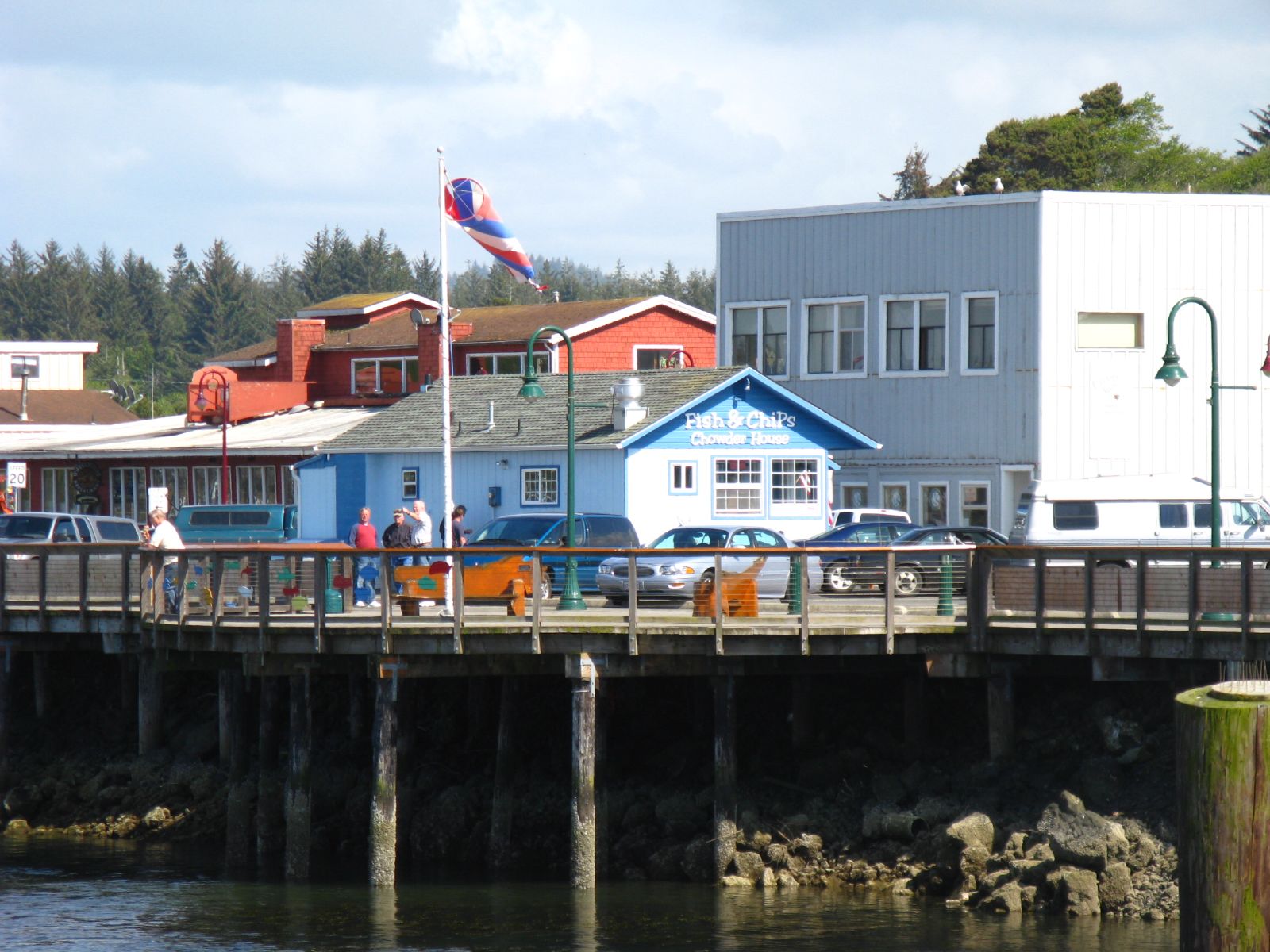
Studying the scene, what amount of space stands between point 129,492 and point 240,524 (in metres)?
13.4

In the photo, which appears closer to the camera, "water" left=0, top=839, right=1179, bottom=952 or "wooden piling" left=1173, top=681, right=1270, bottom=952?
"wooden piling" left=1173, top=681, right=1270, bottom=952

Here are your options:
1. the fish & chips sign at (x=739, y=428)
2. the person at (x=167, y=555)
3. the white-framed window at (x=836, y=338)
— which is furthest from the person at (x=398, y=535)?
the white-framed window at (x=836, y=338)

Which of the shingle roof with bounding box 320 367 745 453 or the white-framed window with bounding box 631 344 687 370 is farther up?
the white-framed window with bounding box 631 344 687 370

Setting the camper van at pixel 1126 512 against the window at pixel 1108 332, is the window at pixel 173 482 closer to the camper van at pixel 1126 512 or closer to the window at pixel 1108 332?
the window at pixel 1108 332

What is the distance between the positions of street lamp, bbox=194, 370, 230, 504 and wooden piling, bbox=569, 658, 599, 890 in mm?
27284

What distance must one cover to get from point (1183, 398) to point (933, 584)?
57.4 feet

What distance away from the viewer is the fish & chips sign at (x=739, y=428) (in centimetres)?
3431

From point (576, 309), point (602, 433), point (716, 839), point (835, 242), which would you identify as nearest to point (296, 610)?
point (716, 839)

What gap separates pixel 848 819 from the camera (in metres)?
21.1

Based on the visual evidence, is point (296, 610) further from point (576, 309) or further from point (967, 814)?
point (576, 309)

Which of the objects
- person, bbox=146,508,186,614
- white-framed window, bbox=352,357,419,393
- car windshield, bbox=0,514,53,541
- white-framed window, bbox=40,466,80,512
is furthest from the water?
white-framed window, bbox=352,357,419,393

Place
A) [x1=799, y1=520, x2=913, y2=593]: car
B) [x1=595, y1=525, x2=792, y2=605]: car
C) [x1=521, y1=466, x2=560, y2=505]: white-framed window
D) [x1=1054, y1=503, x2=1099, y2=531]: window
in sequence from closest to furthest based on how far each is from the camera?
→ 1. [x1=595, y1=525, x2=792, y2=605]: car
2. [x1=1054, y1=503, x2=1099, y2=531]: window
3. [x1=799, y1=520, x2=913, y2=593]: car
4. [x1=521, y1=466, x2=560, y2=505]: white-framed window

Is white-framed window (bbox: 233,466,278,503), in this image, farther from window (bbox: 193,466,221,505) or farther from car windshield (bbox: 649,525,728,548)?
car windshield (bbox: 649,525,728,548)

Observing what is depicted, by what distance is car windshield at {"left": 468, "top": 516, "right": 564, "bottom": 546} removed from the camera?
1146 inches
